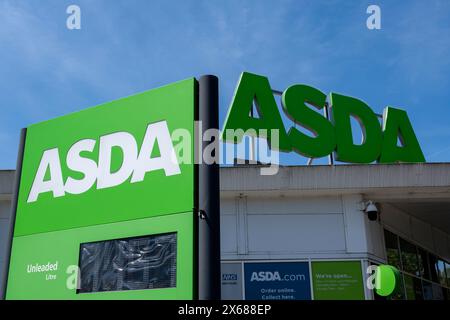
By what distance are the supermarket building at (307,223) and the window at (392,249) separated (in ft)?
2.45

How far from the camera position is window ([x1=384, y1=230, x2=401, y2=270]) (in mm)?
14086

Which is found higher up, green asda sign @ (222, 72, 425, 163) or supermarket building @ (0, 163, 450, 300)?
green asda sign @ (222, 72, 425, 163)

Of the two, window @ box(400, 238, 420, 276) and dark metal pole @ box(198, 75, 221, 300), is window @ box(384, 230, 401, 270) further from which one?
dark metal pole @ box(198, 75, 221, 300)

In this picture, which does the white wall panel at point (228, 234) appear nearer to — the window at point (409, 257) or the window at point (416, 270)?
the window at point (416, 270)

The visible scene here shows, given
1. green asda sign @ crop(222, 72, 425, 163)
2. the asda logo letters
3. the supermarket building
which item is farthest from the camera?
green asda sign @ crop(222, 72, 425, 163)

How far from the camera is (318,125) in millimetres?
14211

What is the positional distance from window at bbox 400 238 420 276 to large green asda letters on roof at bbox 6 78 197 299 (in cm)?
1077

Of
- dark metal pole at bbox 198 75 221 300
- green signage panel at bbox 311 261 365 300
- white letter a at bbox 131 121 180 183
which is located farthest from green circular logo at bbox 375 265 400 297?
white letter a at bbox 131 121 180 183

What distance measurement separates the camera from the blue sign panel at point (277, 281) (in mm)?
12328

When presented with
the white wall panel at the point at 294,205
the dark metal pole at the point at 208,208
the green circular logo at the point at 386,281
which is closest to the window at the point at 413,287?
the white wall panel at the point at 294,205

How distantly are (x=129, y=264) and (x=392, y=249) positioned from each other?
1047 cm

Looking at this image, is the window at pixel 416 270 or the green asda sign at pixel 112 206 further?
the window at pixel 416 270

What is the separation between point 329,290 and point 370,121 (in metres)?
5.32

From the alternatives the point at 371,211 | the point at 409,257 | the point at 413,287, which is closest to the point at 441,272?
the point at 409,257
